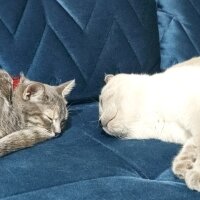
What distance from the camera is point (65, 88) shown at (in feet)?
6.65

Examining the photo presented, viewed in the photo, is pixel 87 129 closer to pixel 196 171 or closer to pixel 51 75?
pixel 51 75

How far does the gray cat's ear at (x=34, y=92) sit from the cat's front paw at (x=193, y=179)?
665 mm

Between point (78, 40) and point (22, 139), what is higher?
point (78, 40)

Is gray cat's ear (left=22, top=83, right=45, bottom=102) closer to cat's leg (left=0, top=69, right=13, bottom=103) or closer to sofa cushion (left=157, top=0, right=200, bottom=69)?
cat's leg (left=0, top=69, right=13, bottom=103)

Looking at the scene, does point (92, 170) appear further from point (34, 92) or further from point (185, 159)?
point (34, 92)

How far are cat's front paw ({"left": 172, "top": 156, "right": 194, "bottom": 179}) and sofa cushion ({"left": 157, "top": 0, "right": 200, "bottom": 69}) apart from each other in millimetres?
897

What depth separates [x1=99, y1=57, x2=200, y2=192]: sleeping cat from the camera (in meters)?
1.78

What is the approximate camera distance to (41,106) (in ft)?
6.17

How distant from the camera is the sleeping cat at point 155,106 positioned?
1784 mm

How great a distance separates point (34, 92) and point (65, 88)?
183 millimetres

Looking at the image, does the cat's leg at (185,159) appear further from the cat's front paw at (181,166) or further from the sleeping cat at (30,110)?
the sleeping cat at (30,110)

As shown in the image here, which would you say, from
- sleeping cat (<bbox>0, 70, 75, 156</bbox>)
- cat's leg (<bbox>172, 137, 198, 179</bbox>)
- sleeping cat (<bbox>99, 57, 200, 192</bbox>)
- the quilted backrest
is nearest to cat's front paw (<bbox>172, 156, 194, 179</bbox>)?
cat's leg (<bbox>172, 137, 198, 179</bbox>)

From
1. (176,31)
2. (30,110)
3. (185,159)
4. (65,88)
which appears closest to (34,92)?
(30,110)

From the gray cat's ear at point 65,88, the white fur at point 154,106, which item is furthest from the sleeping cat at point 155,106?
the gray cat's ear at point 65,88
